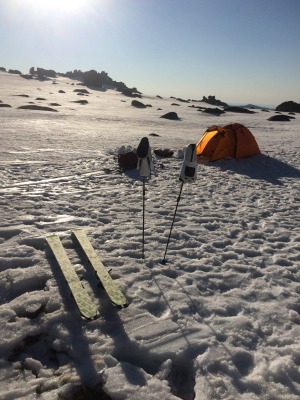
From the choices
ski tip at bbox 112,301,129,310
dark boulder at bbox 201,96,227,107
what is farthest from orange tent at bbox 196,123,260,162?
dark boulder at bbox 201,96,227,107

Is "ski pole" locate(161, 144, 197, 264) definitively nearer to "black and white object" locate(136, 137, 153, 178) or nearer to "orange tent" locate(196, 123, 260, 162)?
"black and white object" locate(136, 137, 153, 178)

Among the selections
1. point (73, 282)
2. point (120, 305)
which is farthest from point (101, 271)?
point (120, 305)

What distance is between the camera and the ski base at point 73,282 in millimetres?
3973

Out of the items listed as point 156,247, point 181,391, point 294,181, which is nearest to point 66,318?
point 181,391

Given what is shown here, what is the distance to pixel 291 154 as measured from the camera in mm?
15328

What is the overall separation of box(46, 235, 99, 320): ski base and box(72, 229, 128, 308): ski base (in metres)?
0.31

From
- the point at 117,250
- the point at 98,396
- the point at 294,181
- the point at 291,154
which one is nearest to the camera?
the point at 98,396

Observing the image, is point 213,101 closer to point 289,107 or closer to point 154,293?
point 289,107

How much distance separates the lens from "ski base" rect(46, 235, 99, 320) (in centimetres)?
397

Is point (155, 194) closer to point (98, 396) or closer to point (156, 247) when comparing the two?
point (156, 247)

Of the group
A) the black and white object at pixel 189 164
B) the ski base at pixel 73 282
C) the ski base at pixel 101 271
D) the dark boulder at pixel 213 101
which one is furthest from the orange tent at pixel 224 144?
the dark boulder at pixel 213 101

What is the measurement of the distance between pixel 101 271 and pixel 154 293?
901 mm

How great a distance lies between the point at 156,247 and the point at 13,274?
2.52 meters

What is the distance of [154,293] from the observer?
4.59 m
